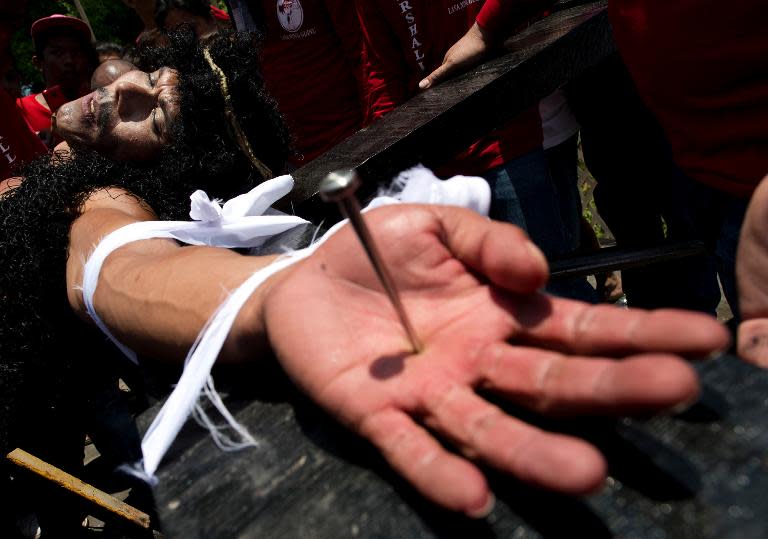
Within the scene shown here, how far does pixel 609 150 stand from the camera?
244 cm

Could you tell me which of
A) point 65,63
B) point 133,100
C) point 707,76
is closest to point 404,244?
point 707,76

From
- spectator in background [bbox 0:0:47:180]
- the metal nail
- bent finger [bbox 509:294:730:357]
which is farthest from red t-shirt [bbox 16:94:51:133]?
bent finger [bbox 509:294:730:357]

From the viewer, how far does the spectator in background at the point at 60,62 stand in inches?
180

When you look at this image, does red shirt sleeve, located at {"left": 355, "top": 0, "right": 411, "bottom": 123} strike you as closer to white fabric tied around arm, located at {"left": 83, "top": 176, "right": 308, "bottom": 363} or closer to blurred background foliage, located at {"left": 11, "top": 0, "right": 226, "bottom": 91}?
white fabric tied around arm, located at {"left": 83, "top": 176, "right": 308, "bottom": 363}

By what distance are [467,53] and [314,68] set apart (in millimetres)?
977

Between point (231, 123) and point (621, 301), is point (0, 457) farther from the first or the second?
point (621, 301)

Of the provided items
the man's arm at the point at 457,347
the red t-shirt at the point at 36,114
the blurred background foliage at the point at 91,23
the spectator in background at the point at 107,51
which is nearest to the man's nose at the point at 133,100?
the man's arm at the point at 457,347

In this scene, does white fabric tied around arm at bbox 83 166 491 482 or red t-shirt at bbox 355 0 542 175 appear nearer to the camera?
white fabric tied around arm at bbox 83 166 491 482

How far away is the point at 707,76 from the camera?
4.11 feet

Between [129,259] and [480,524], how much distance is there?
1108 millimetres

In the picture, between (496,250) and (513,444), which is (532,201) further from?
(513,444)

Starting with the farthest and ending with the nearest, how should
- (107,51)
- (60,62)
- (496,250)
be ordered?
(107,51), (60,62), (496,250)

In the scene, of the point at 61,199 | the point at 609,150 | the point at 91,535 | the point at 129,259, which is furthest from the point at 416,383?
the point at 91,535

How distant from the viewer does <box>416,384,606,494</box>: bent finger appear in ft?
1.94
